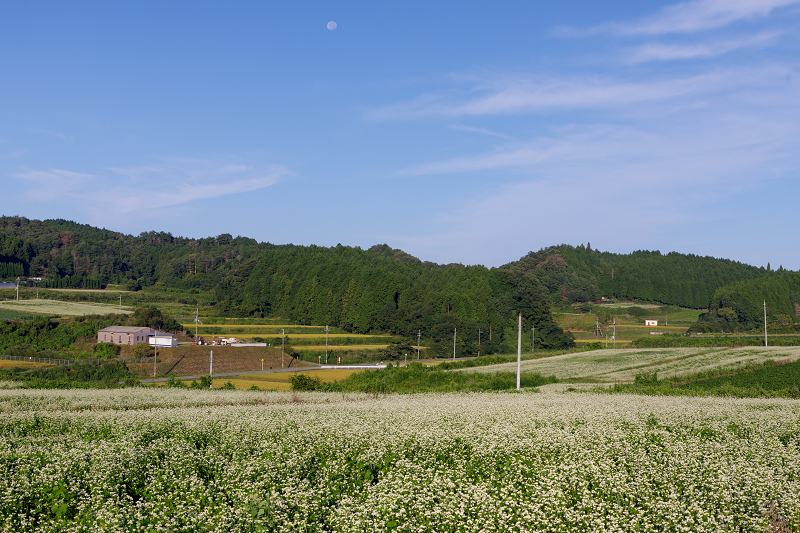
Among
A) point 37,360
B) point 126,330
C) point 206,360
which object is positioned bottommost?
point 206,360

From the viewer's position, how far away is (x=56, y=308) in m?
130

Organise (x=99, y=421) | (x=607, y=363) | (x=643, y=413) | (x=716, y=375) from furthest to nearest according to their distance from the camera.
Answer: (x=607, y=363)
(x=716, y=375)
(x=643, y=413)
(x=99, y=421)

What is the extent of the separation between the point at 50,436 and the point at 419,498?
11621 millimetres

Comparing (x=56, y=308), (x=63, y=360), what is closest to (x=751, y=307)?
(x=63, y=360)

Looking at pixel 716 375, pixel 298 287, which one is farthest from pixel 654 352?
pixel 298 287

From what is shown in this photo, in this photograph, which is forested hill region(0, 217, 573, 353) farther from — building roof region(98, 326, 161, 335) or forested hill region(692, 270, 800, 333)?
building roof region(98, 326, 161, 335)

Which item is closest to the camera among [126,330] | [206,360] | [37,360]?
[37,360]

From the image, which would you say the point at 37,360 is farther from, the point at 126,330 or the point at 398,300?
the point at 398,300

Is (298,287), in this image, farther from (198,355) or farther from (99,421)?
(99,421)

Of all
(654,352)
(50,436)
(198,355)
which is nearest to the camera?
(50,436)

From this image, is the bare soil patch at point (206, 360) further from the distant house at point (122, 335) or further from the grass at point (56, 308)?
the grass at point (56, 308)

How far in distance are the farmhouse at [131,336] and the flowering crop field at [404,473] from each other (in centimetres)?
8170

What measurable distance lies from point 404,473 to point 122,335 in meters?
94.1

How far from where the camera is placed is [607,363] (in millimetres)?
71062
